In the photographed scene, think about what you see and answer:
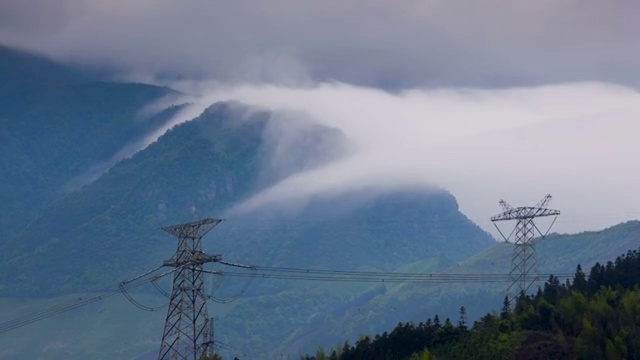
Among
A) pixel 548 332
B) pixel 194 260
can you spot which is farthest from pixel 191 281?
pixel 548 332

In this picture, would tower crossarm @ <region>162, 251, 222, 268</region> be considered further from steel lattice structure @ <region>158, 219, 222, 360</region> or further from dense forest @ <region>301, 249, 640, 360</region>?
dense forest @ <region>301, 249, 640, 360</region>

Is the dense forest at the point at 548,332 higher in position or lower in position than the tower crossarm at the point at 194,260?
lower

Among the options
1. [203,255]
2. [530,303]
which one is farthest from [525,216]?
[203,255]

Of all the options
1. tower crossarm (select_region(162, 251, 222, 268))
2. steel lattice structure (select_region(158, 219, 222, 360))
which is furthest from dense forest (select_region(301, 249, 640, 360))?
tower crossarm (select_region(162, 251, 222, 268))

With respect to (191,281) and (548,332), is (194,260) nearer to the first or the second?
(191,281)

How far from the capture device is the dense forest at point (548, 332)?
126375mm

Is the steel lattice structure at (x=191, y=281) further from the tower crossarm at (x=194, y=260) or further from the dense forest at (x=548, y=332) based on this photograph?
the dense forest at (x=548, y=332)

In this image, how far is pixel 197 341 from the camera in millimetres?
122938

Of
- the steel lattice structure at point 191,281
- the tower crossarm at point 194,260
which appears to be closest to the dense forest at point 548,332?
the steel lattice structure at point 191,281

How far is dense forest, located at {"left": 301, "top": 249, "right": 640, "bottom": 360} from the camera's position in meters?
126

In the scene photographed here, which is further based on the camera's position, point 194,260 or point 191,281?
point 191,281

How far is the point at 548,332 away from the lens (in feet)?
434

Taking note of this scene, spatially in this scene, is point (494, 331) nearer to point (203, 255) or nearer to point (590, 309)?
point (590, 309)

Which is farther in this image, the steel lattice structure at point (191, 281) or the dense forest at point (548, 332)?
the dense forest at point (548, 332)
